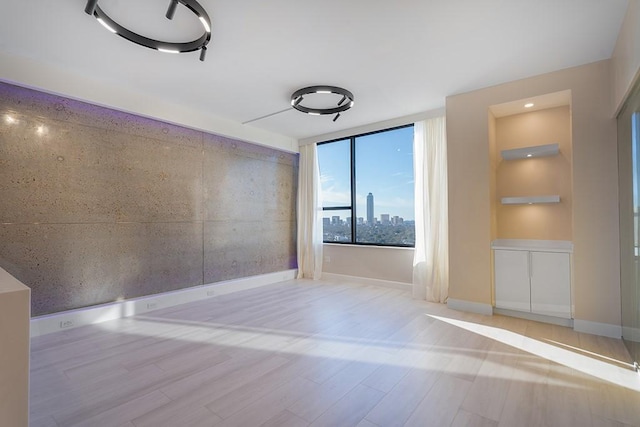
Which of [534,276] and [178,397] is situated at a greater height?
[534,276]

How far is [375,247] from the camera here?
570 centimetres

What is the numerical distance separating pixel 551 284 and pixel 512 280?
1.29ft

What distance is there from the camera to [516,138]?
4.25 meters

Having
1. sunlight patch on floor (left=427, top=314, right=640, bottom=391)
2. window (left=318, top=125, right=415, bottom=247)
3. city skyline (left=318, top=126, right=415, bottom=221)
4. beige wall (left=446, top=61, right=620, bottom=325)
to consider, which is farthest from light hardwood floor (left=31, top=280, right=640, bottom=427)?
city skyline (left=318, top=126, right=415, bottom=221)

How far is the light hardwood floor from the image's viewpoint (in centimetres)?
196

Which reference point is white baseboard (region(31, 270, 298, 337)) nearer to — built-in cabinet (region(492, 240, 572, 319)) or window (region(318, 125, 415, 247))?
window (region(318, 125, 415, 247))

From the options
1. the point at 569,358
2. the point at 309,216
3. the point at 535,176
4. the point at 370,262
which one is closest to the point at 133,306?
the point at 309,216

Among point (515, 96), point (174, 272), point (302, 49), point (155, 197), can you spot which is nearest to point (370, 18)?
Result: point (302, 49)

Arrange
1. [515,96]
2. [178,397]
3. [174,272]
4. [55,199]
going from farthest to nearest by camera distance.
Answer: [174,272], [515,96], [55,199], [178,397]

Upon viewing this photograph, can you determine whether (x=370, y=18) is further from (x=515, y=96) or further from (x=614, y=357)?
(x=614, y=357)

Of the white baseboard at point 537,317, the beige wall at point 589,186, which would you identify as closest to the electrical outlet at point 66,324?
the beige wall at point 589,186

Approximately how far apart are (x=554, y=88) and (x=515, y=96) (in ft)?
1.28

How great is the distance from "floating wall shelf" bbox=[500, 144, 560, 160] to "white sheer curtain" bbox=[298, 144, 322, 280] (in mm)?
3461

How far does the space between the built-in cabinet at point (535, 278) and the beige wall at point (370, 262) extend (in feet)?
5.11
